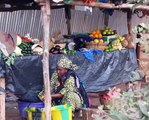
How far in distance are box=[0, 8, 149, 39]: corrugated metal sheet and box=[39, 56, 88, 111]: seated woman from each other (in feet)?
14.5

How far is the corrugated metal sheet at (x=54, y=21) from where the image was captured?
11031 mm

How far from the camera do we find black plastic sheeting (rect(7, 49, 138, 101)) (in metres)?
6.18

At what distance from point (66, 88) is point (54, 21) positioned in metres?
6.19

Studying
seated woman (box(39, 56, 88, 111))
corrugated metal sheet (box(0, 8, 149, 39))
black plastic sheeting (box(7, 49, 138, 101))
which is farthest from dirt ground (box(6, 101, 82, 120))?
corrugated metal sheet (box(0, 8, 149, 39))

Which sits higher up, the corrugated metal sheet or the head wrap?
the corrugated metal sheet

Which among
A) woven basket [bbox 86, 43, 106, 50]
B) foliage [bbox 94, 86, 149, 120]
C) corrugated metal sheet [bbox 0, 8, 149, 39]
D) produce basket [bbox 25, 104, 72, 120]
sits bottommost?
foliage [bbox 94, 86, 149, 120]

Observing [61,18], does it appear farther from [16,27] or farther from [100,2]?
[100,2]

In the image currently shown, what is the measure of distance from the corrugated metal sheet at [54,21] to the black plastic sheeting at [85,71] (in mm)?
2584

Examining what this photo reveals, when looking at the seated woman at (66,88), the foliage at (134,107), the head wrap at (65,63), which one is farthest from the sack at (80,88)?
the foliage at (134,107)

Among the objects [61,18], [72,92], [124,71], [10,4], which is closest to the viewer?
[72,92]

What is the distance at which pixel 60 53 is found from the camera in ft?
21.9

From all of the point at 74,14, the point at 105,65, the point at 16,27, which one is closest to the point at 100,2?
the point at 105,65

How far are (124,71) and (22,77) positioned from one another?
2.40 meters

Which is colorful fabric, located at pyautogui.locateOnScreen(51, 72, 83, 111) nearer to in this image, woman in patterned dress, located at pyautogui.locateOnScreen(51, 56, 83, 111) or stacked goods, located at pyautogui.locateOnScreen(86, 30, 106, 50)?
woman in patterned dress, located at pyautogui.locateOnScreen(51, 56, 83, 111)
